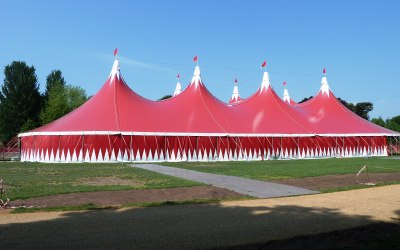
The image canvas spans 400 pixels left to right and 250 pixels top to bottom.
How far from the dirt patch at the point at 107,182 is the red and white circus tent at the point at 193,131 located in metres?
9.65

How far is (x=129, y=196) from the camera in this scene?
31.6ft

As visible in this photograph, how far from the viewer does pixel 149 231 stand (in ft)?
19.3

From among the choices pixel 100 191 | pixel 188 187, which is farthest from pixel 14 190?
pixel 188 187

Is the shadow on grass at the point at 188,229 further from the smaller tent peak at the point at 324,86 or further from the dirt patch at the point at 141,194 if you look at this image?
the smaller tent peak at the point at 324,86

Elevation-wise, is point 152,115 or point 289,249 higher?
point 152,115

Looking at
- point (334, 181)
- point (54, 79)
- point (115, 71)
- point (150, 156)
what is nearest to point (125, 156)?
point (150, 156)

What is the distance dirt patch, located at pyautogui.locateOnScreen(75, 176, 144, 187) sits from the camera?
39.1ft

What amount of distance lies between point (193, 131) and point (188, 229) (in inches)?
749

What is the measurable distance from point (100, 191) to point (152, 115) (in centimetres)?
1517

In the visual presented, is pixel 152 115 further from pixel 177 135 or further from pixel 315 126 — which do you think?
pixel 315 126

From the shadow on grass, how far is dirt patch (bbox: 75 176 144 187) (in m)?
4.18

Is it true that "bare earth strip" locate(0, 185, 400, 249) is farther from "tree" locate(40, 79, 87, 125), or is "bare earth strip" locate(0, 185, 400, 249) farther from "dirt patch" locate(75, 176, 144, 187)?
"tree" locate(40, 79, 87, 125)

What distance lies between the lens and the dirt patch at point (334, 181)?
11.9m

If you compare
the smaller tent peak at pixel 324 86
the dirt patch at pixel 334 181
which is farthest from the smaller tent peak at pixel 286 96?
the dirt patch at pixel 334 181
